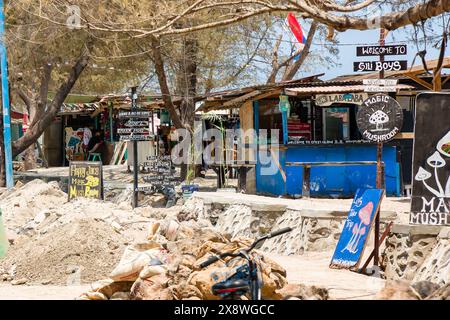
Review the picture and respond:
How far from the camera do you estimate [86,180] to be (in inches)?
726

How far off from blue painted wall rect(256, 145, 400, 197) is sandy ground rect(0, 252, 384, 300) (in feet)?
20.5

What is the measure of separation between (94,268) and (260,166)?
7.93 meters

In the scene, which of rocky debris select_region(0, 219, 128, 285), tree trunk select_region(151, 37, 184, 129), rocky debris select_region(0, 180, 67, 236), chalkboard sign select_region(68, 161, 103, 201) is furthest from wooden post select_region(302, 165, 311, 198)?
rocky debris select_region(0, 180, 67, 236)

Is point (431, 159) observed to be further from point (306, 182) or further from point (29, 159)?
point (29, 159)

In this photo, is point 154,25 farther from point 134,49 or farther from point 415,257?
point 134,49

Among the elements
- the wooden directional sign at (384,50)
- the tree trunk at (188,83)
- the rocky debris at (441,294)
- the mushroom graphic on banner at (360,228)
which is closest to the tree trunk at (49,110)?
the tree trunk at (188,83)

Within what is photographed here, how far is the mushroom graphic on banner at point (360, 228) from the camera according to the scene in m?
9.25

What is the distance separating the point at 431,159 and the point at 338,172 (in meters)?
8.19

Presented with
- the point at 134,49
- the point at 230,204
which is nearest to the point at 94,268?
the point at 230,204

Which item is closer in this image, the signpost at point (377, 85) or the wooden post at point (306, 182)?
the signpost at point (377, 85)

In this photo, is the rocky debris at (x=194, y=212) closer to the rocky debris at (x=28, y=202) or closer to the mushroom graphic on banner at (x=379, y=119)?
the rocky debris at (x=28, y=202)

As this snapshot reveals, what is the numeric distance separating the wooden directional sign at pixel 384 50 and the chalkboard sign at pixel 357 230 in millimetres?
2909

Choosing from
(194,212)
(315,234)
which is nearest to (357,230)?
(315,234)

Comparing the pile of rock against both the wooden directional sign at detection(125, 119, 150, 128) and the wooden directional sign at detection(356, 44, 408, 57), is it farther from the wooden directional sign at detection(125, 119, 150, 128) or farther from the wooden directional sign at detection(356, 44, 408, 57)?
the wooden directional sign at detection(125, 119, 150, 128)
